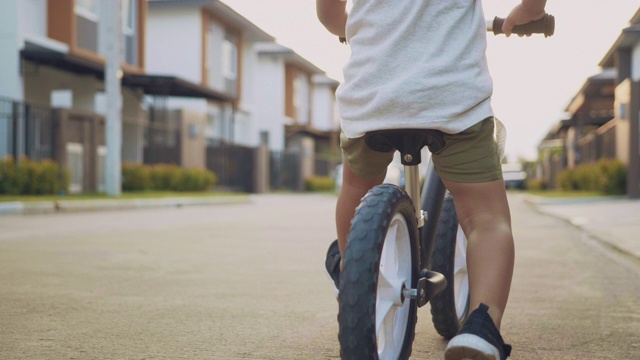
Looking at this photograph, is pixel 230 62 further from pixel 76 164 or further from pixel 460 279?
pixel 460 279

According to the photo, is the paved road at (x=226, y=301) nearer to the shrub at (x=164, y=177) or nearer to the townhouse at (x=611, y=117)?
the townhouse at (x=611, y=117)

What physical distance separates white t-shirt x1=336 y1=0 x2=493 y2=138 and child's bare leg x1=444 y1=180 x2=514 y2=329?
241 millimetres

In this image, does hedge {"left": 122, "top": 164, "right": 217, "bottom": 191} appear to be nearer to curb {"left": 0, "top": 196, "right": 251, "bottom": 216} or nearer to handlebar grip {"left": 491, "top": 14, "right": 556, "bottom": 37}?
curb {"left": 0, "top": 196, "right": 251, "bottom": 216}

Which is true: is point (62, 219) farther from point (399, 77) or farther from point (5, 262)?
point (399, 77)

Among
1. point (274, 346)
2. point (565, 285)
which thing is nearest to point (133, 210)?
point (565, 285)

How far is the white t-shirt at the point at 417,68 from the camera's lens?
2602 millimetres

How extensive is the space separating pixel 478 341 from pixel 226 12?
31563mm

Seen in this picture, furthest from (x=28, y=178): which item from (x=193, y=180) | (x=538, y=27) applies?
(x=538, y=27)

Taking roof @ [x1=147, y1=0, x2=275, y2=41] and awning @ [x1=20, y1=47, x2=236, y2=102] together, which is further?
roof @ [x1=147, y1=0, x2=275, y2=41]

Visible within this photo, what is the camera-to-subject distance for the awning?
63.8ft

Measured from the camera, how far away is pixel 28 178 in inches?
659

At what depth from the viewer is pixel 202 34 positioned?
31.9 metres

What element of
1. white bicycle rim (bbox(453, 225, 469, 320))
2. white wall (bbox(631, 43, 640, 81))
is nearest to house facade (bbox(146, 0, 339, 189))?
white wall (bbox(631, 43, 640, 81))

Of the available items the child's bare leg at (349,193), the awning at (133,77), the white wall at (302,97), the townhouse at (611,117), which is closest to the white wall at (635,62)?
the townhouse at (611,117)
